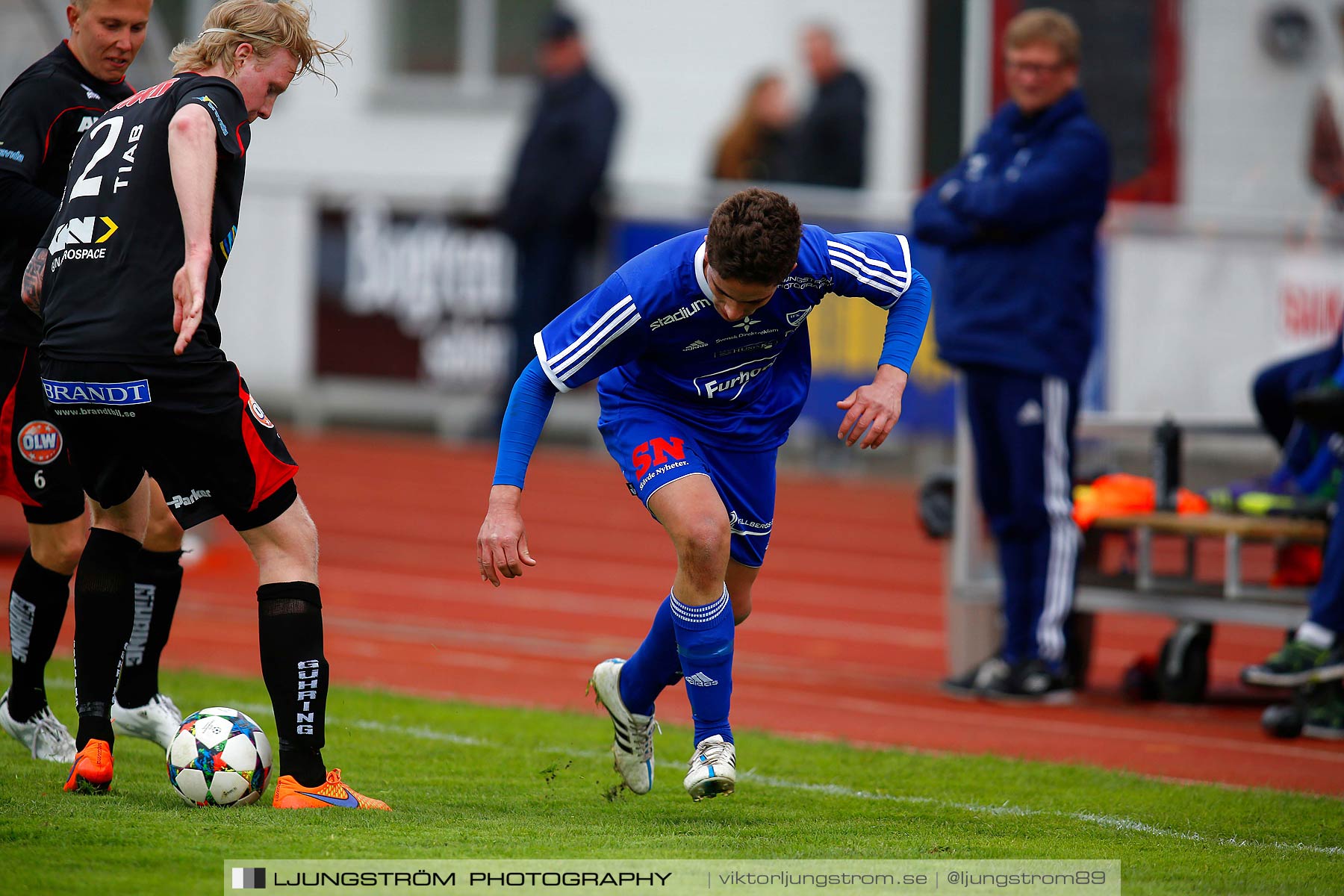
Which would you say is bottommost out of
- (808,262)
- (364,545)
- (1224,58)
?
(364,545)

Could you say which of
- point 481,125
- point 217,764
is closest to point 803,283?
point 217,764

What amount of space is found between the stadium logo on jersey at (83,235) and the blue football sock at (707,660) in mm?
1838

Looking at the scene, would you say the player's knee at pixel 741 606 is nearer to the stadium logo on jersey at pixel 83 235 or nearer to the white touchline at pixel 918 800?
the white touchline at pixel 918 800

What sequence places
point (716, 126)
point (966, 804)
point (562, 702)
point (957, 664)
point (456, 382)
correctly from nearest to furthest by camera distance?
point (966, 804) → point (562, 702) → point (957, 664) → point (456, 382) → point (716, 126)

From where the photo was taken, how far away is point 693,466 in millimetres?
5309

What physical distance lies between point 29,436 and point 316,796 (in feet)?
5.54

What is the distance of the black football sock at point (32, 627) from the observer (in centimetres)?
588

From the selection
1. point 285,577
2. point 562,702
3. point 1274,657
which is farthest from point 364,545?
point 285,577

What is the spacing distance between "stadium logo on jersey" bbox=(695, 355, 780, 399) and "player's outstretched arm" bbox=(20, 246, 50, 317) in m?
1.95

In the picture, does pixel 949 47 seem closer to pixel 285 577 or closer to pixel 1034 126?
pixel 1034 126

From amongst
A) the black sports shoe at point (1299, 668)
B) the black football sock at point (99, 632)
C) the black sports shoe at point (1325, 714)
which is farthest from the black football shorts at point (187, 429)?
the black sports shoe at point (1325, 714)

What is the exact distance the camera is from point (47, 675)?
7.72m

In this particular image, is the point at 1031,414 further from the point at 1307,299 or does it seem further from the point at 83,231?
the point at 83,231

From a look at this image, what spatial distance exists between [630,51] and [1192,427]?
12828 mm
